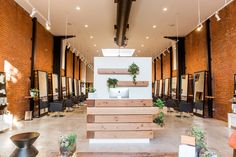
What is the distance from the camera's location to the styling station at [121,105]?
476 cm

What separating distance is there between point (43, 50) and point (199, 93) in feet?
26.2

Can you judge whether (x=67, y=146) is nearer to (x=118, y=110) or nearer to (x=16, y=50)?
(x=118, y=110)

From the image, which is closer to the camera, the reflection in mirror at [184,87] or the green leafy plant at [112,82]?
the green leafy plant at [112,82]

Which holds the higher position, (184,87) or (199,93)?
(184,87)

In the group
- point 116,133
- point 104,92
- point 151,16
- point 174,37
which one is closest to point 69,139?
point 116,133

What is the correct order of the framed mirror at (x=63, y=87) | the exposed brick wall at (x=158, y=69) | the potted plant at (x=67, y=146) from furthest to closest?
the exposed brick wall at (x=158, y=69)
the framed mirror at (x=63, y=87)
the potted plant at (x=67, y=146)

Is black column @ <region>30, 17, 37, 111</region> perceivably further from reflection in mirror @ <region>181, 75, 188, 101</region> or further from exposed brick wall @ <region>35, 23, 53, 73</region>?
reflection in mirror @ <region>181, 75, 188, 101</region>

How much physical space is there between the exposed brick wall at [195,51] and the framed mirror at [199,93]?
0.52 metres

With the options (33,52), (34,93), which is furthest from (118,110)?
(33,52)

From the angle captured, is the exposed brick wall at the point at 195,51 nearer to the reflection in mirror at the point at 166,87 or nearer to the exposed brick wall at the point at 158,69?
the reflection in mirror at the point at 166,87

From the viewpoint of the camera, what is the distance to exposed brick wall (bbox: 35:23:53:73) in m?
9.27

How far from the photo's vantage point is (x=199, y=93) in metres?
8.88

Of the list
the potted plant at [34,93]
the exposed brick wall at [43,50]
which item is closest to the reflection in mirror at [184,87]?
the potted plant at [34,93]

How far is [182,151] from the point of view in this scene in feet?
5.04
